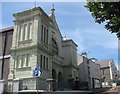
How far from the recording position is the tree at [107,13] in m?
12.3

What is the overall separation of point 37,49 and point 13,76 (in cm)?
470

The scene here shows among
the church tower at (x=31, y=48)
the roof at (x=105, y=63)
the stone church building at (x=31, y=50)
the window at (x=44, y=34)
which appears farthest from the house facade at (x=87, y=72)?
the window at (x=44, y=34)

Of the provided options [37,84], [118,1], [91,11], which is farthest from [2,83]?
[118,1]

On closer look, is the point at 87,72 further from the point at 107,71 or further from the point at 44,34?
the point at 107,71

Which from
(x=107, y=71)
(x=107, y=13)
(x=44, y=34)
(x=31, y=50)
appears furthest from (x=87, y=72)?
(x=107, y=13)

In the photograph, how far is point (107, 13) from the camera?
41.3ft

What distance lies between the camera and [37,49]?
2530 centimetres

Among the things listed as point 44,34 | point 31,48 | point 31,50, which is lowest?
point 31,50

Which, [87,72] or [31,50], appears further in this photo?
[87,72]

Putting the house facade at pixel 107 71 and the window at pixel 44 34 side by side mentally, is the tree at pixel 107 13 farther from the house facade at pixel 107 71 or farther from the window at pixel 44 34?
the house facade at pixel 107 71

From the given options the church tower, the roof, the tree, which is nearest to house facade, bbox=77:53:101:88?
the roof

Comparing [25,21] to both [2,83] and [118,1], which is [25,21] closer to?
[2,83]

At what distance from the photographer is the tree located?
40.2ft

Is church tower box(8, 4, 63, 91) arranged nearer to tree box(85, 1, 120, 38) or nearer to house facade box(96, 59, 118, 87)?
tree box(85, 1, 120, 38)
